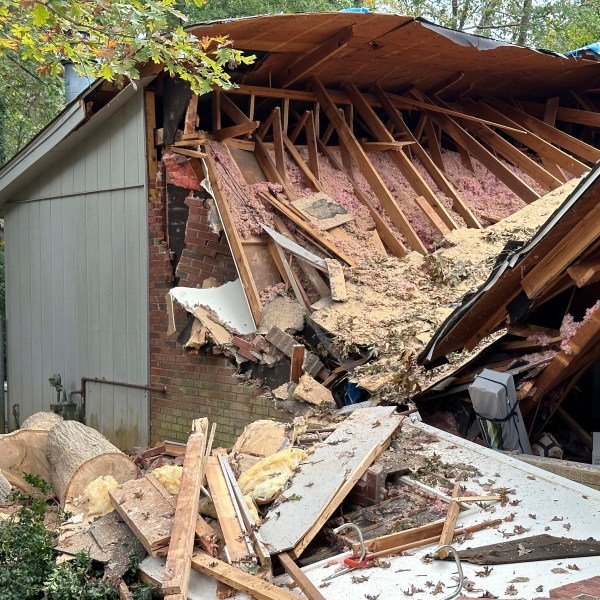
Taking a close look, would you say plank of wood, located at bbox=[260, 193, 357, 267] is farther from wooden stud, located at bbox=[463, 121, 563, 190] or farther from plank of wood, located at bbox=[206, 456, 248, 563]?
wooden stud, located at bbox=[463, 121, 563, 190]

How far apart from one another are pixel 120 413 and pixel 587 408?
19.5ft

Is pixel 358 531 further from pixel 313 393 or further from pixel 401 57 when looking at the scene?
pixel 401 57

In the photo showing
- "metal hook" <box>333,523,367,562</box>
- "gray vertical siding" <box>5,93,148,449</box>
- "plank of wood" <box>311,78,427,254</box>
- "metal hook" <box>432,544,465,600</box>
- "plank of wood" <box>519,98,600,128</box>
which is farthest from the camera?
"plank of wood" <box>519,98,600,128</box>

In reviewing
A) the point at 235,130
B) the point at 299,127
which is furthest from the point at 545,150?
the point at 235,130

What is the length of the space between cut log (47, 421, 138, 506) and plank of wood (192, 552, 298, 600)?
8.48ft

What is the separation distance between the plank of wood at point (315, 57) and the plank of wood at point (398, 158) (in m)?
1.26

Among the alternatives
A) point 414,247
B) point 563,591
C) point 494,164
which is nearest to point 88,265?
point 414,247

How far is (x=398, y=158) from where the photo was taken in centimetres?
1101

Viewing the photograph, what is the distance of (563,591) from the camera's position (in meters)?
3.78

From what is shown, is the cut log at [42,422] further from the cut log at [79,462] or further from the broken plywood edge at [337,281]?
the broken plywood edge at [337,281]

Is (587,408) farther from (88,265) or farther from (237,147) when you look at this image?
(88,265)

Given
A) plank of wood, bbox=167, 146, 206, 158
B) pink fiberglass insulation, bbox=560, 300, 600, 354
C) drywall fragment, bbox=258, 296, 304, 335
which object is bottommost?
drywall fragment, bbox=258, 296, 304, 335

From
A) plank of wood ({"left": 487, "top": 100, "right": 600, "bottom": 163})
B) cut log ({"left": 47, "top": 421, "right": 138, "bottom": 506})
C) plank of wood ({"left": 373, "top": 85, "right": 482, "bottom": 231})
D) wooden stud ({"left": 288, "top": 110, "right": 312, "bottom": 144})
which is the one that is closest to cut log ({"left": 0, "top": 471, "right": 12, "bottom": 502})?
cut log ({"left": 47, "top": 421, "right": 138, "bottom": 506})

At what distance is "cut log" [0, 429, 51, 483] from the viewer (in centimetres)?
778
